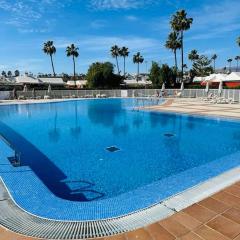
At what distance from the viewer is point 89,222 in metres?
3.71

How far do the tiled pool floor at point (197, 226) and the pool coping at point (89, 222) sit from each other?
139 mm

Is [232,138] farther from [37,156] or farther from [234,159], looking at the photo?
[37,156]

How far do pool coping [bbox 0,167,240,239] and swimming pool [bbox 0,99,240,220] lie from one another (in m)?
0.32

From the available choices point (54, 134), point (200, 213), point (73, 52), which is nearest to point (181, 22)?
point (73, 52)

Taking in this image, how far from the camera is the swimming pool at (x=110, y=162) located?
4797 mm

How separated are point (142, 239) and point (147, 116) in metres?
14.3

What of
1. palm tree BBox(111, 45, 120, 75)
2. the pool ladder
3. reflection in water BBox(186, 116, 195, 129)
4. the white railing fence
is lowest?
reflection in water BBox(186, 116, 195, 129)

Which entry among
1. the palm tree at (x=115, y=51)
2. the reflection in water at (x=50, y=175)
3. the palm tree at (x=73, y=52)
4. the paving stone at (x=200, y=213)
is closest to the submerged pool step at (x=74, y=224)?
the paving stone at (x=200, y=213)

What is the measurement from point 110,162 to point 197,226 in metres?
4.88

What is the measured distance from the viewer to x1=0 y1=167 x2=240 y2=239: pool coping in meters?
3.34

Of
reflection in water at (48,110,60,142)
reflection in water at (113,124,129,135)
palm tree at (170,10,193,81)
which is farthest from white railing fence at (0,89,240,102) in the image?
reflection in water at (48,110,60,142)

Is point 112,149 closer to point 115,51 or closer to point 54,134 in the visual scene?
point 54,134

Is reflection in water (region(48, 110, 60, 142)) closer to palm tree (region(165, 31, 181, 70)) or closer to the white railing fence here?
the white railing fence

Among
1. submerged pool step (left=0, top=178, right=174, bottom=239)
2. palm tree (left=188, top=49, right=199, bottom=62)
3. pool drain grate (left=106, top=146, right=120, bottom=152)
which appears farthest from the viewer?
palm tree (left=188, top=49, right=199, bottom=62)
